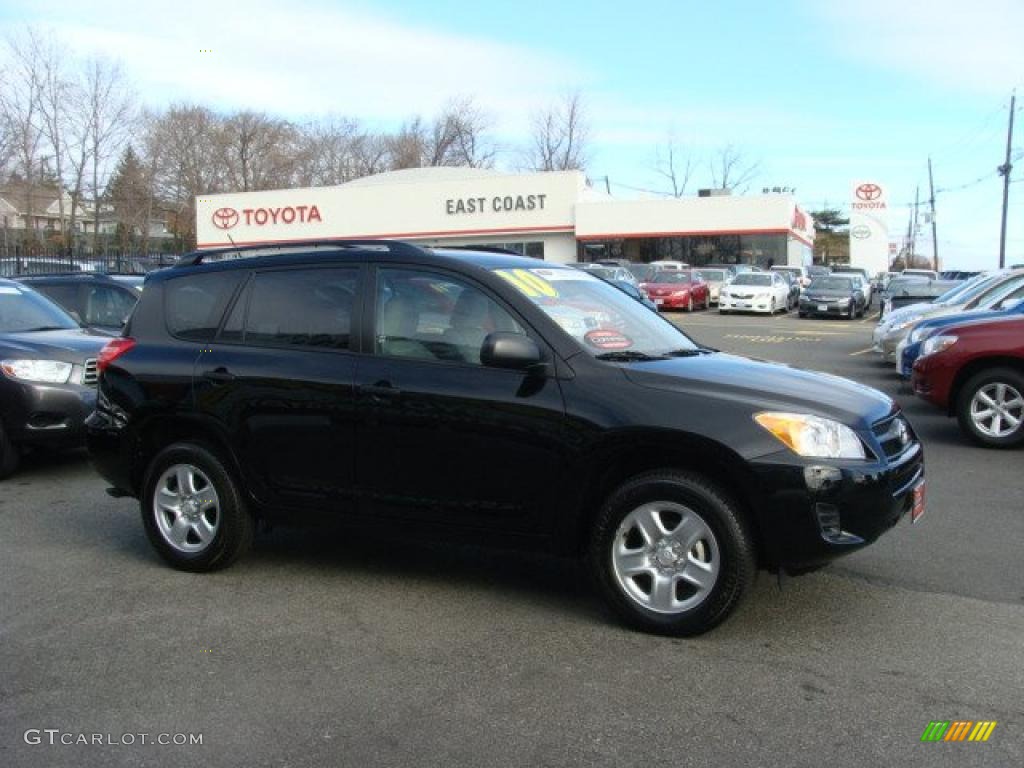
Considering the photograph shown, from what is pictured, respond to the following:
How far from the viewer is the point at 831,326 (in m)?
28.4

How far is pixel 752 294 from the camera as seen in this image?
3256cm

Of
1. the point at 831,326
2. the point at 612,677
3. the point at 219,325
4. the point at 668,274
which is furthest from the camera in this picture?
the point at 668,274

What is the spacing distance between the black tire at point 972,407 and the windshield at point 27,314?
337 inches

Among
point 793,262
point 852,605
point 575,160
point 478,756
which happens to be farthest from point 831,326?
point 575,160

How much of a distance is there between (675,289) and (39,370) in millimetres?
27473

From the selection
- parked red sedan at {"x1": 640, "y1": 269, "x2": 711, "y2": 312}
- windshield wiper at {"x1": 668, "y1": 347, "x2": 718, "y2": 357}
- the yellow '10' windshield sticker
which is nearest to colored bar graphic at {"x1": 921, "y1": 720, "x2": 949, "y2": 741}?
windshield wiper at {"x1": 668, "y1": 347, "x2": 718, "y2": 357}

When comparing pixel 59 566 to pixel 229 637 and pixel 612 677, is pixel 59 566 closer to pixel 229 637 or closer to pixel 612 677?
pixel 229 637

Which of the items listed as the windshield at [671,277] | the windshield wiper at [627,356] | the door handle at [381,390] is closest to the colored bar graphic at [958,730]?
the windshield wiper at [627,356]

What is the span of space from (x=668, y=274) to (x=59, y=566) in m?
30.3

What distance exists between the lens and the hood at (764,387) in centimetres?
428

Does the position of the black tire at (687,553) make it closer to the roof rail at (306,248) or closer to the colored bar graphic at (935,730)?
the colored bar graphic at (935,730)

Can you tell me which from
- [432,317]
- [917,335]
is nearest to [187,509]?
[432,317]

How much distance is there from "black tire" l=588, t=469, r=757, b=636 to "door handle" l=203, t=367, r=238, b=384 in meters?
2.23

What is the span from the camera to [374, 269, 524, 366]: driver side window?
477 cm
